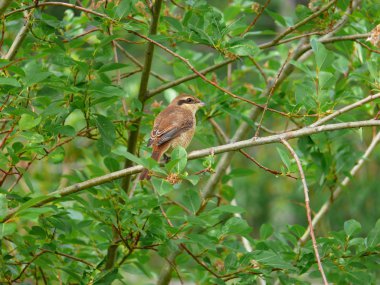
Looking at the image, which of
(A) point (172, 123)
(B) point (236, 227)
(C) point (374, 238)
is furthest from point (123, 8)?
(C) point (374, 238)

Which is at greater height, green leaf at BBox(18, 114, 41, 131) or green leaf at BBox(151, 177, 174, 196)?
green leaf at BBox(18, 114, 41, 131)

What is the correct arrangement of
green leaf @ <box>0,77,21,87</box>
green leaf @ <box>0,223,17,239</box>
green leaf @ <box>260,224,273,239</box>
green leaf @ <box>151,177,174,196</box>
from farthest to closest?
green leaf @ <box>260,224,273,239</box> < green leaf @ <box>0,77,21,87</box> < green leaf @ <box>151,177,174,196</box> < green leaf @ <box>0,223,17,239</box>

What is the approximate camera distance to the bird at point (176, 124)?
4.86 meters

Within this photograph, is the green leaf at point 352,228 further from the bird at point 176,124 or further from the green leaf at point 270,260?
the bird at point 176,124

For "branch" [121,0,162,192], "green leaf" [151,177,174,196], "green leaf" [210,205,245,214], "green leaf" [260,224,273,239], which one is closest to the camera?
"green leaf" [151,177,174,196]

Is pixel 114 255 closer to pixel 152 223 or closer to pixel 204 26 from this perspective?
pixel 152 223

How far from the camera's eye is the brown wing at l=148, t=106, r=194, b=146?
190 inches

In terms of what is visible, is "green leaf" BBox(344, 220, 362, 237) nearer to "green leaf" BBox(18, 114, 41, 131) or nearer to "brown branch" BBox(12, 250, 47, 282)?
"brown branch" BBox(12, 250, 47, 282)

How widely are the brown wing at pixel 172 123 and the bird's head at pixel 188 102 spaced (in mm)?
42

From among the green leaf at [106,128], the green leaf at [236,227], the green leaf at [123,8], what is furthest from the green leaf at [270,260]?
the green leaf at [123,8]

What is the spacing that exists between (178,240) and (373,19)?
83.2 inches

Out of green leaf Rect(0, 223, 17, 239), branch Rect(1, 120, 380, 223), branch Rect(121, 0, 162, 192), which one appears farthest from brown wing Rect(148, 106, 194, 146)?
green leaf Rect(0, 223, 17, 239)

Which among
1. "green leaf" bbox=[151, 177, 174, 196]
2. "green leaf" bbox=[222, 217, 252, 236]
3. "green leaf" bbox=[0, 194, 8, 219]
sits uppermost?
"green leaf" bbox=[151, 177, 174, 196]

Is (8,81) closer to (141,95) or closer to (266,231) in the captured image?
(141,95)
